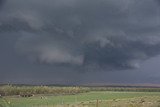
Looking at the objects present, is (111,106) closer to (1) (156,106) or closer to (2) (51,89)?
(1) (156,106)

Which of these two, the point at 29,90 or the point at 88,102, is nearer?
the point at 88,102

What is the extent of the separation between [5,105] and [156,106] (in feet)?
118

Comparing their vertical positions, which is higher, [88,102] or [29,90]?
[29,90]

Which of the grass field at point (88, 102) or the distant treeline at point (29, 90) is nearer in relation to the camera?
the grass field at point (88, 102)

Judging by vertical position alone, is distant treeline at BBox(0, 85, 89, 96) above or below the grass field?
above

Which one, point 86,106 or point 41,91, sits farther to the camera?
point 41,91

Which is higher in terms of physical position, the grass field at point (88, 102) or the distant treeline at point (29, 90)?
the distant treeline at point (29, 90)

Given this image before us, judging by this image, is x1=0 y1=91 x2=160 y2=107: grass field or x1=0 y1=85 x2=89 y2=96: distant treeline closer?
x1=0 y1=91 x2=160 y2=107: grass field

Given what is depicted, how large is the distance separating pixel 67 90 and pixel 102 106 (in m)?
128

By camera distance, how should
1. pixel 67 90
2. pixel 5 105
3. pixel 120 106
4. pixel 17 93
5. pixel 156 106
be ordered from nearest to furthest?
pixel 5 105, pixel 156 106, pixel 120 106, pixel 17 93, pixel 67 90

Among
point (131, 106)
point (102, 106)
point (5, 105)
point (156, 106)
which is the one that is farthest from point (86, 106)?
point (5, 105)

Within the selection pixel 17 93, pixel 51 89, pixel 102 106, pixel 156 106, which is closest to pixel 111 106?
pixel 102 106

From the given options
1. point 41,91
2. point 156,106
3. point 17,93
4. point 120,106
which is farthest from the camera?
point 41,91

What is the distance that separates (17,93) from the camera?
168 meters
